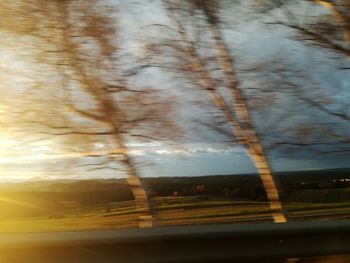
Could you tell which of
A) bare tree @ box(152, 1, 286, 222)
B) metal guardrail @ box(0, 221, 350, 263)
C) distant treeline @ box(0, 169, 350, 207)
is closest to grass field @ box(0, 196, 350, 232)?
distant treeline @ box(0, 169, 350, 207)

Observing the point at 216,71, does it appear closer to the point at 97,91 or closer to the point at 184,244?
the point at 97,91

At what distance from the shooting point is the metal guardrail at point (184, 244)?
4.32 metres

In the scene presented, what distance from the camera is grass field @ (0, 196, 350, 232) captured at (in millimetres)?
7323

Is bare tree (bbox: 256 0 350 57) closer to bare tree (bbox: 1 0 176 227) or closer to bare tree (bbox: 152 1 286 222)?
bare tree (bbox: 152 1 286 222)

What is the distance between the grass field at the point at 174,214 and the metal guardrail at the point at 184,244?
8.06ft

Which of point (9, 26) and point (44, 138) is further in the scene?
point (44, 138)

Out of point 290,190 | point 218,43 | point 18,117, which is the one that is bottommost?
point 290,190

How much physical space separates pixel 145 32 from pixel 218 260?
5.37 metres

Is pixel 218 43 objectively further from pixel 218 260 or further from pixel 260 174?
pixel 218 260

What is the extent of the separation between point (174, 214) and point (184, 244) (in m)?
4.60

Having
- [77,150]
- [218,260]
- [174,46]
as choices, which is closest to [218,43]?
[174,46]

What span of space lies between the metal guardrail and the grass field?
2.46m

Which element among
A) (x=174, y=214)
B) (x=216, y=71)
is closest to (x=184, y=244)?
(x=174, y=214)

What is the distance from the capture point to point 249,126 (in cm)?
971
